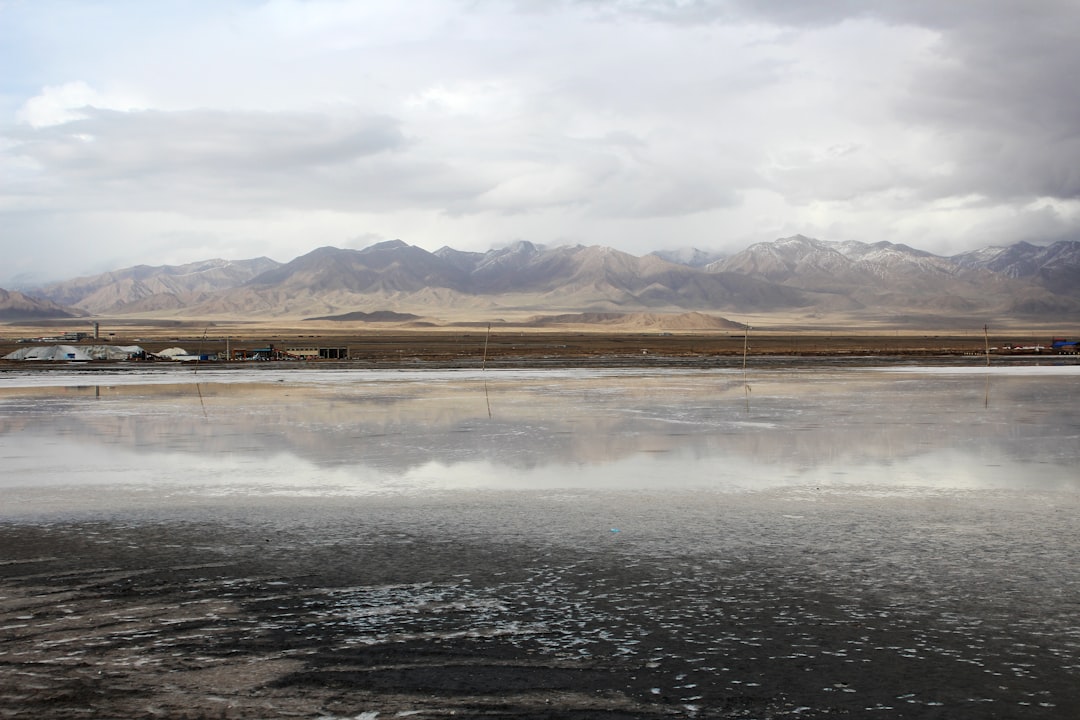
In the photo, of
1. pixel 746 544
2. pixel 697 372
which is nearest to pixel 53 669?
pixel 746 544

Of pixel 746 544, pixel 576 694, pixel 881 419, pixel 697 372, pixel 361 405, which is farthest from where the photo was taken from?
pixel 697 372

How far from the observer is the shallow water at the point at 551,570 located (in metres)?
6.12

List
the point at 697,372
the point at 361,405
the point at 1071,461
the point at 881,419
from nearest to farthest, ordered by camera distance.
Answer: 1. the point at 1071,461
2. the point at 881,419
3. the point at 361,405
4. the point at 697,372

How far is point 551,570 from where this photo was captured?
887 cm

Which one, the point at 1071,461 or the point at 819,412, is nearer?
the point at 1071,461

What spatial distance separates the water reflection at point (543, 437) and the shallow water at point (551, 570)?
0.43 feet

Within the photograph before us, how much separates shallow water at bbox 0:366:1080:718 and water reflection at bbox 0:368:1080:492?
0.43 feet

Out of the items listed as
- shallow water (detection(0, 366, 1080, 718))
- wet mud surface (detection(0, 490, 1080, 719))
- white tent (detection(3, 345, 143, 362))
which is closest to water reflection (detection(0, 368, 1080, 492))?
shallow water (detection(0, 366, 1080, 718))

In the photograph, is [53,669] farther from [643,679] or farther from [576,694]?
[643,679]

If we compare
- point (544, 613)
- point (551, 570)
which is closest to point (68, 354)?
point (551, 570)

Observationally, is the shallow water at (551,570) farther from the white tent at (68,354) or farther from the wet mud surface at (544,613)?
the white tent at (68,354)

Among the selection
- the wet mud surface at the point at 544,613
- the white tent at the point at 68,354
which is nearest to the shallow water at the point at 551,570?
the wet mud surface at the point at 544,613

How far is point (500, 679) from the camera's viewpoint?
6.20 meters

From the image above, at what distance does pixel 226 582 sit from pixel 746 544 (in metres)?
4.97
